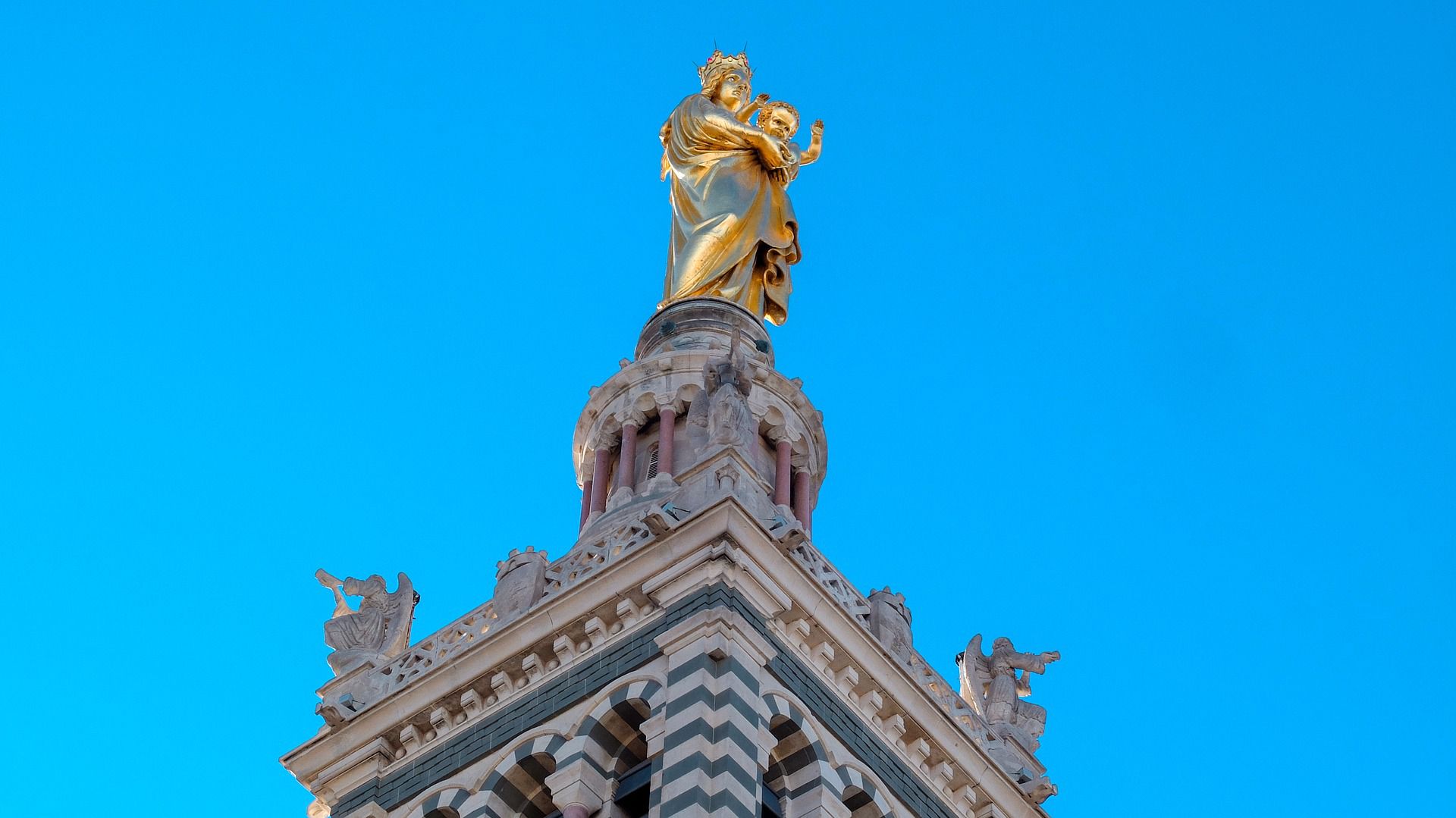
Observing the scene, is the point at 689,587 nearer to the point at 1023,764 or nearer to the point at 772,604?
the point at 772,604

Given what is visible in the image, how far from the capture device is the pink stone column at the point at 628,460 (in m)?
44.7

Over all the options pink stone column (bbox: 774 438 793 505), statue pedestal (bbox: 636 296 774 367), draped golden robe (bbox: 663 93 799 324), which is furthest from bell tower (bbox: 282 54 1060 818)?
draped golden robe (bbox: 663 93 799 324)

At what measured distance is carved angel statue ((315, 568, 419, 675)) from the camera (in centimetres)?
4141

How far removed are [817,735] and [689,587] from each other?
2.60 metres

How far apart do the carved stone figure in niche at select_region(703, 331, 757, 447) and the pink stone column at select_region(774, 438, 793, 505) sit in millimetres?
2512

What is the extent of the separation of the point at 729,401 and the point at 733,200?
9.78 metres

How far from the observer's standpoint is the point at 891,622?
4019 cm

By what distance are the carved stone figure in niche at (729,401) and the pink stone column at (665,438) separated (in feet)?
6.38

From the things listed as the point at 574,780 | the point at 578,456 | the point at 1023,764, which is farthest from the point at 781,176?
the point at 574,780

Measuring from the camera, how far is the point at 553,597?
3912 centimetres

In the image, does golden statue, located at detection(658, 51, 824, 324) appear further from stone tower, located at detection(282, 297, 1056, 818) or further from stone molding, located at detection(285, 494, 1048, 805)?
stone molding, located at detection(285, 494, 1048, 805)

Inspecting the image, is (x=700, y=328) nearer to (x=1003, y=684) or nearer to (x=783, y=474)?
(x=783, y=474)

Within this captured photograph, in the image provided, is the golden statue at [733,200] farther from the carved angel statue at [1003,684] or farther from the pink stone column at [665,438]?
the carved angel statue at [1003,684]

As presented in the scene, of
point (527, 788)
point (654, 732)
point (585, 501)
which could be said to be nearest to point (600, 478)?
point (585, 501)
